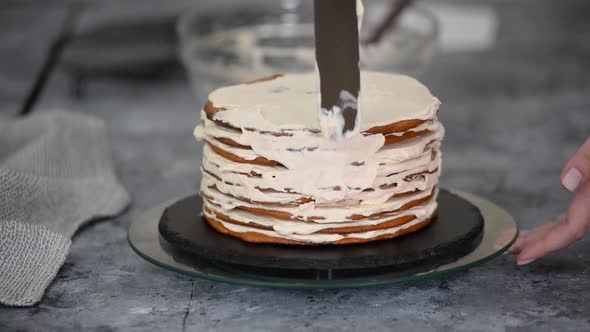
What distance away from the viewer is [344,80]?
1.07 metres

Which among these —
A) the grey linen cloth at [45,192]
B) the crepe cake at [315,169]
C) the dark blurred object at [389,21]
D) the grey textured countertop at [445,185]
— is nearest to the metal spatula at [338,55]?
the crepe cake at [315,169]

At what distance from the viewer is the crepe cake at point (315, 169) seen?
3.66 ft

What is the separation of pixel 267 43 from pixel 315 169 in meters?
1.15

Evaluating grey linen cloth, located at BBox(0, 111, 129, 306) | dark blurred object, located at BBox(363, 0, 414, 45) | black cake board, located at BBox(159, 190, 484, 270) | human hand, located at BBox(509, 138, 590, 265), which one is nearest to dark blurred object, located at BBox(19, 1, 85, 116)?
grey linen cloth, located at BBox(0, 111, 129, 306)

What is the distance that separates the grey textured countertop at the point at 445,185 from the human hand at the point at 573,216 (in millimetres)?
52

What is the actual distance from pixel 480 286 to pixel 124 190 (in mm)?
719

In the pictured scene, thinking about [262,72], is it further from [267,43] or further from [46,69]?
[46,69]

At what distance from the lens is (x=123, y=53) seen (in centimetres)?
241

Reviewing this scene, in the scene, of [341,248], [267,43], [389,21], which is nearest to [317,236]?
[341,248]

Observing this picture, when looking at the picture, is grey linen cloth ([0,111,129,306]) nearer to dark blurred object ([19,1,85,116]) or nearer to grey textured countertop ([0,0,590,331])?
grey textured countertop ([0,0,590,331])

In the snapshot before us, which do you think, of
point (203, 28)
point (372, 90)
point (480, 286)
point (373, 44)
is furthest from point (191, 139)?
point (480, 286)

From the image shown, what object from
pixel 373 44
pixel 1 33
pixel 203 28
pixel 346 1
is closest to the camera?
pixel 346 1

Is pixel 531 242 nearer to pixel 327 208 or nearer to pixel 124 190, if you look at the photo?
pixel 327 208

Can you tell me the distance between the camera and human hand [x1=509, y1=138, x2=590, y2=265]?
1.17 metres
